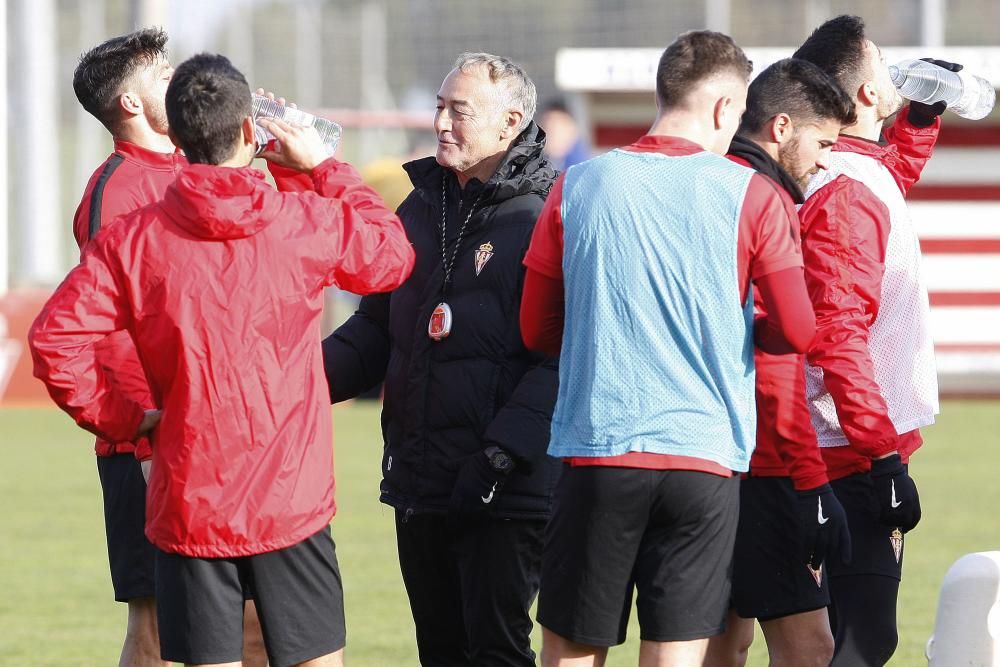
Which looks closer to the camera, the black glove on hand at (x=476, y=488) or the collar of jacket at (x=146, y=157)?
the black glove on hand at (x=476, y=488)

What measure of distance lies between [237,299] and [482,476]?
1.06 m

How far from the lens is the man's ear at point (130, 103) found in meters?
4.98

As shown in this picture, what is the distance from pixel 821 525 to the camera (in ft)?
15.1

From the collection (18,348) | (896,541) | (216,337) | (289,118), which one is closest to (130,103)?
(289,118)

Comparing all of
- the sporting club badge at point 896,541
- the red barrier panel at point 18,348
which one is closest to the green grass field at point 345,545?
the red barrier panel at point 18,348

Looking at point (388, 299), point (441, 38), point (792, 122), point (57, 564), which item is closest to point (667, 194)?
point (792, 122)

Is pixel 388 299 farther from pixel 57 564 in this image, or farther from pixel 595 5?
pixel 595 5

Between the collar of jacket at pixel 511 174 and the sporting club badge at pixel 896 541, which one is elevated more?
the collar of jacket at pixel 511 174

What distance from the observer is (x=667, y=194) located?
405 centimetres

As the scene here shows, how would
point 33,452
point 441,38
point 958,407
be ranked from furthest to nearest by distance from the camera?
1. point 441,38
2. point 958,407
3. point 33,452

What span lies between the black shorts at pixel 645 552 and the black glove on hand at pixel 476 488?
521mm

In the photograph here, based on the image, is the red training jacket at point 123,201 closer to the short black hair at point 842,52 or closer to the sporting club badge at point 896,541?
the short black hair at point 842,52

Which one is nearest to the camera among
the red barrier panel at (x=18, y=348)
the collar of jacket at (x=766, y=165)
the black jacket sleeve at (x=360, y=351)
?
the collar of jacket at (x=766, y=165)

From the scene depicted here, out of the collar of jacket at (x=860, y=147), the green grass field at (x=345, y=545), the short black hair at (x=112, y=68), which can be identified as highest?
the short black hair at (x=112, y=68)
